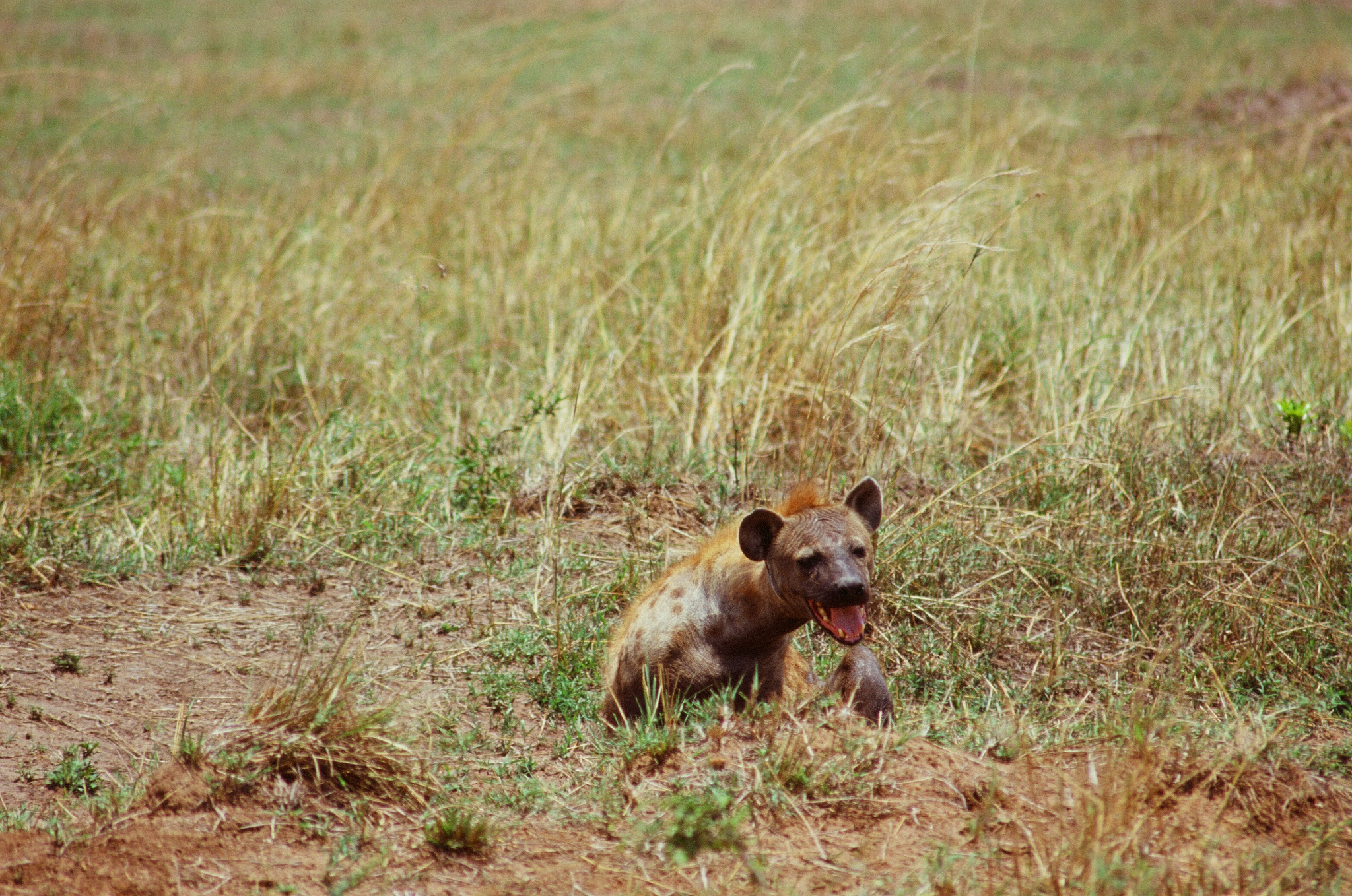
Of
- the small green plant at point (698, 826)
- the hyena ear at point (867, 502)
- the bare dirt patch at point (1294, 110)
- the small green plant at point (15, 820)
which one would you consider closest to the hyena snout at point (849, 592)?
the hyena ear at point (867, 502)

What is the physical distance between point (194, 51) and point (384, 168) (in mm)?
9241

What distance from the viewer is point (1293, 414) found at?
5.15m

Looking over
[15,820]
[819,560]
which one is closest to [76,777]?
[15,820]

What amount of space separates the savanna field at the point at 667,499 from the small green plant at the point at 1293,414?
0.07 meters

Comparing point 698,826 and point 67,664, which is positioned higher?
point 698,826

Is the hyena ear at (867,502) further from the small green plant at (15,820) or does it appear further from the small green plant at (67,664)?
the small green plant at (67,664)

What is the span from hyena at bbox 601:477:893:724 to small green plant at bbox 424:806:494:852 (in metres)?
0.68

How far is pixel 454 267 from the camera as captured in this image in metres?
6.94

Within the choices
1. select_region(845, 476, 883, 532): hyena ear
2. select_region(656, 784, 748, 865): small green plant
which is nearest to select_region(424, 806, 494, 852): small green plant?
select_region(656, 784, 748, 865): small green plant

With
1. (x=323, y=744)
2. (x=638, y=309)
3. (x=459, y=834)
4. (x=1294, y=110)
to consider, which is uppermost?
(x=1294, y=110)

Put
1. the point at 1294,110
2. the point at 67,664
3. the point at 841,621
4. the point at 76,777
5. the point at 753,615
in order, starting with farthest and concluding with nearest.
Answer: the point at 1294,110 < the point at 67,664 < the point at 753,615 < the point at 76,777 < the point at 841,621

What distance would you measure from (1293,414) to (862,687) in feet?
8.82

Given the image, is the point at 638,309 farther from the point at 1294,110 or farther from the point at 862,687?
the point at 1294,110

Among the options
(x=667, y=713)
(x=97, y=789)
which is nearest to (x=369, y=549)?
(x=97, y=789)
